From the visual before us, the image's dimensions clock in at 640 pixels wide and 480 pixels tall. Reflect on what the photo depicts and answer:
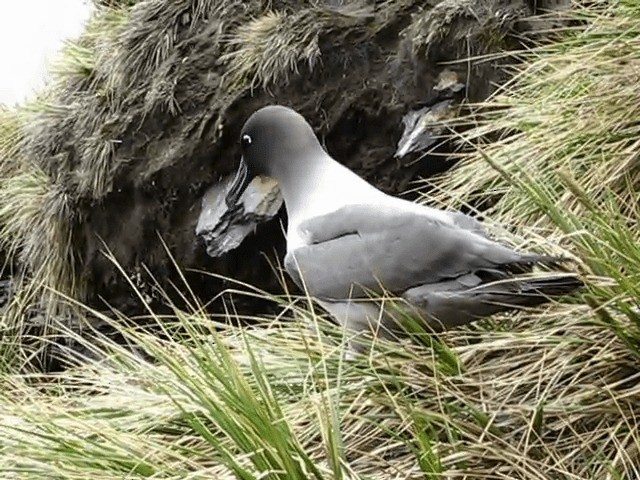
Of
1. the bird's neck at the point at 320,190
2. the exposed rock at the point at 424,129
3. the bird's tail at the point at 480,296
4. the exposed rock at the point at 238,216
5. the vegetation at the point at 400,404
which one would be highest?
the bird's neck at the point at 320,190

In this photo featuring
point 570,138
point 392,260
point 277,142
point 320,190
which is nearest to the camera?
point 392,260

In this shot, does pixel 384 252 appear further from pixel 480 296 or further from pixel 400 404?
pixel 400 404

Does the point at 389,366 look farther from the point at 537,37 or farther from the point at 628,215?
the point at 537,37

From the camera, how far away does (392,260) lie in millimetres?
2969

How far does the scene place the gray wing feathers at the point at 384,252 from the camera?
2.86 metres

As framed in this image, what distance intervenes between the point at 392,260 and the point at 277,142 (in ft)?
2.69

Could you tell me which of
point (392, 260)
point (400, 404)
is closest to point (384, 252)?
point (392, 260)

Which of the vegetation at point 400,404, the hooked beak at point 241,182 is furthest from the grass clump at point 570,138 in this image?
the hooked beak at point 241,182

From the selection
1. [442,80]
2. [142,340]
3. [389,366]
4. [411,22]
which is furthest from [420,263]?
[411,22]

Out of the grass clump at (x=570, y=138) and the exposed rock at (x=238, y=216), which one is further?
the exposed rock at (x=238, y=216)

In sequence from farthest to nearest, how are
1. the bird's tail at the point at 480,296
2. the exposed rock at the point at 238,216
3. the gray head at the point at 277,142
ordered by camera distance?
the exposed rock at the point at 238,216
the gray head at the point at 277,142
the bird's tail at the point at 480,296

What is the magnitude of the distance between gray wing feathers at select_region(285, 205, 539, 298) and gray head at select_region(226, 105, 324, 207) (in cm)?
37

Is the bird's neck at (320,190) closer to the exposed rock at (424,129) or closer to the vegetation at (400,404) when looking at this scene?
the vegetation at (400,404)

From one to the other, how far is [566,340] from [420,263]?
0.41 m
